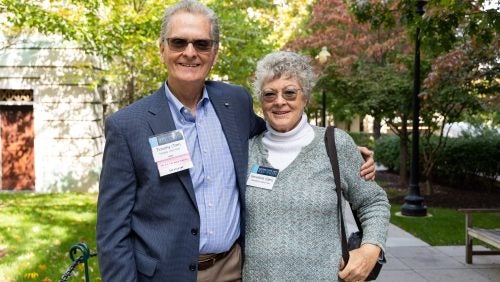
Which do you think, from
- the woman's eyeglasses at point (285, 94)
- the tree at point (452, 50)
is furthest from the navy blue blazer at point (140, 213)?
the tree at point (452, 50)

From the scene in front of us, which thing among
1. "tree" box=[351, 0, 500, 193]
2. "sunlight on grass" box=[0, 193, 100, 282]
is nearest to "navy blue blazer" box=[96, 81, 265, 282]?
"sunlight on grass" box=[0, 193, 100, 282]

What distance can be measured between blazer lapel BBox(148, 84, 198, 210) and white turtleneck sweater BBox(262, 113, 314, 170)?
516 millimetres

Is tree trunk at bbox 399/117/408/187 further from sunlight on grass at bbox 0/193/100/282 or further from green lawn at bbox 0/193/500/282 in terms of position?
sunlight on grass at bbox 0/193/100/282

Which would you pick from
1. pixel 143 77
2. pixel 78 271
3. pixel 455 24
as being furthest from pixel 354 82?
pixel 78 271

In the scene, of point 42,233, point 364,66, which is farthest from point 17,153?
point 364,66

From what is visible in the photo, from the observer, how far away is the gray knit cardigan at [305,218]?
2652 millimetres

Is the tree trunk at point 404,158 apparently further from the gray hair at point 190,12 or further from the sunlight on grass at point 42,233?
the gray hair at point 190,12

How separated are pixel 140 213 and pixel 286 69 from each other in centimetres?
104

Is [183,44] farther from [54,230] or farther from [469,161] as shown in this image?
[469,161]

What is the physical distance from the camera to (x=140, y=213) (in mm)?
2488

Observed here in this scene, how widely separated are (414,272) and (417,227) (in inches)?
117

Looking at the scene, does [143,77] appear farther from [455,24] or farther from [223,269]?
[223,269]

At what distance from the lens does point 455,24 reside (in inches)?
265

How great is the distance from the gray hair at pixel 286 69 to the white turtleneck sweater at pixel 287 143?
19 centimetres
